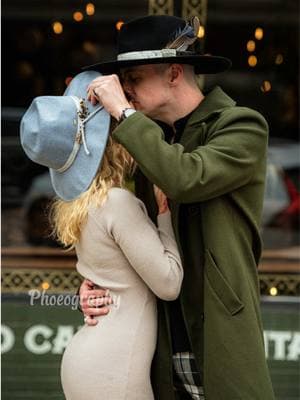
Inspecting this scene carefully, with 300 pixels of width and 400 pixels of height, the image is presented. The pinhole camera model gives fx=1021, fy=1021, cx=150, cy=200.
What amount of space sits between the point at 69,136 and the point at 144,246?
0.44 metres

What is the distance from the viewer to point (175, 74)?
344cm

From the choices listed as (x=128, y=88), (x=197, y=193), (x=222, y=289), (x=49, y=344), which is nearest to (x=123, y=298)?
(x=222, y=289)

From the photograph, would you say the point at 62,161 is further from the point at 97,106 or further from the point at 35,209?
the point at 35,209

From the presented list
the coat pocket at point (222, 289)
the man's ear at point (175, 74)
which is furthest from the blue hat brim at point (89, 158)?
the coat pocket at point (222, 289)

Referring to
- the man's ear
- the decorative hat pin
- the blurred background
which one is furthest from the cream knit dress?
the blurred background

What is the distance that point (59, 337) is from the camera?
5910mm

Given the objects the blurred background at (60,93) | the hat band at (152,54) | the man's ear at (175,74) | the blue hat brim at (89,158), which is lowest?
the blurred background at (60,93)

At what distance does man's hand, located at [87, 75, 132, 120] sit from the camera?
3.29 m

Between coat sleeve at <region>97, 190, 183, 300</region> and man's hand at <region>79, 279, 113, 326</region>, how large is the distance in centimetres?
17

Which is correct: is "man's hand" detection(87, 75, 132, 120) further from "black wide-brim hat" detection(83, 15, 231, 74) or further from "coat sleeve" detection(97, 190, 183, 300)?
"coat sleeve" detection(97, 190, 183, 300)

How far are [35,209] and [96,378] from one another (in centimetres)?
299

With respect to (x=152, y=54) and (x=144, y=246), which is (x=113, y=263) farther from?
(x=152, y=54)

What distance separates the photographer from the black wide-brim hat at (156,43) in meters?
3.37

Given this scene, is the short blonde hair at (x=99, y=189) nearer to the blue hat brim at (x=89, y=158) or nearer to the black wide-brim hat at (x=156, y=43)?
the blue hat brim at (x=89, y=158)
